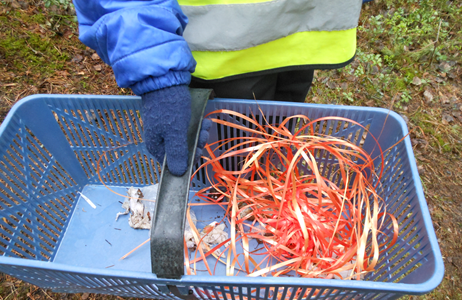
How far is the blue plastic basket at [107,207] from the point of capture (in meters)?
0.75

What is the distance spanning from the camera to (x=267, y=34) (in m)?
0.88

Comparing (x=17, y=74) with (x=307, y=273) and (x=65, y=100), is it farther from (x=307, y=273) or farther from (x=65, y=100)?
(x=307, y=273)

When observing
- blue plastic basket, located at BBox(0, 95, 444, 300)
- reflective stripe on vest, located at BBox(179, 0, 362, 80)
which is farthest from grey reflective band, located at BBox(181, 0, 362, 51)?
blue plastic basket, located at BBox(0, 95, 444, 300)

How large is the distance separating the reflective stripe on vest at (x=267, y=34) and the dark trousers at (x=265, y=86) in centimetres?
9

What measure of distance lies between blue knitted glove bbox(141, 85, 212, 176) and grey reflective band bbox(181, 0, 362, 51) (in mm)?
181

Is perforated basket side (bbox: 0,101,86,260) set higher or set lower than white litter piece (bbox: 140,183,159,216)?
higher

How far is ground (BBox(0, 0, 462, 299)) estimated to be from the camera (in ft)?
5.41

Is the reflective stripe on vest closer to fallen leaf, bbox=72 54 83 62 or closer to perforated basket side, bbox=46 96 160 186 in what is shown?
perforated basket side, bbox=46 96 160 186

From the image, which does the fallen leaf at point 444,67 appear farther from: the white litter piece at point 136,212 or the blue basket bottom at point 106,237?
the white litter piece at point 136,212

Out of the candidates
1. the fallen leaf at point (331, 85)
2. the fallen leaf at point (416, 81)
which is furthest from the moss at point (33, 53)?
the fallen leaf at point (416, 81)

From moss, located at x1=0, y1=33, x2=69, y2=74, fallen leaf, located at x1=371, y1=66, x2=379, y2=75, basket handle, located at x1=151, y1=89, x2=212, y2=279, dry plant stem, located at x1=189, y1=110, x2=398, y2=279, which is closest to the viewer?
basket handle, located at x1=151, y1=89, x2=212, y2=279

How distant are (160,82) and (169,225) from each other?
359 mm

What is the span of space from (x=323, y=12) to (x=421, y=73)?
1692 mm

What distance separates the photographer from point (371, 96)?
2.03 m
